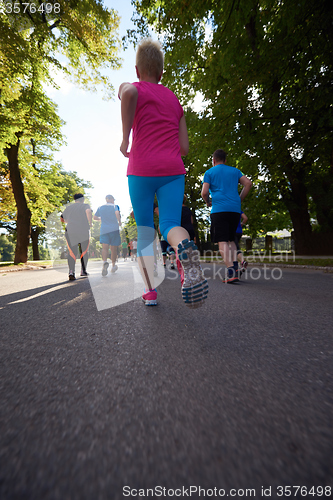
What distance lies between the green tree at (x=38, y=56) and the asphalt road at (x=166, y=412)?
12.9 m

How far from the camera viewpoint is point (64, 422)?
0.98 meters

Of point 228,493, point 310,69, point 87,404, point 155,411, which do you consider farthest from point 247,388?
point 310,69

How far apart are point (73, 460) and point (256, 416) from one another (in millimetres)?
630

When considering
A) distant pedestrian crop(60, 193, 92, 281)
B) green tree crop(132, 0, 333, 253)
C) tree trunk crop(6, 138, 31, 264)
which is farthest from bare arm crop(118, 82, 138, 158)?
tree trunk crop(6, 138, 31, 264)

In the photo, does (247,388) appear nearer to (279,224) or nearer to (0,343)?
(0,343)

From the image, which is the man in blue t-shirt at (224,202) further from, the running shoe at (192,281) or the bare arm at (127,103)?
the running shoe at (192,281)

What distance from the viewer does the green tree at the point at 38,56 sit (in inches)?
409

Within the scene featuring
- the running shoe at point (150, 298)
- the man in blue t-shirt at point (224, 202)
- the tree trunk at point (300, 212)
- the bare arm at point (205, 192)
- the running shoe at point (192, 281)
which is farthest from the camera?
the tree trunk at point (300, 212)

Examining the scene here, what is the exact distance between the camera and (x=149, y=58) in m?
2.64

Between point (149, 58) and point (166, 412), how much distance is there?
9.73 ft

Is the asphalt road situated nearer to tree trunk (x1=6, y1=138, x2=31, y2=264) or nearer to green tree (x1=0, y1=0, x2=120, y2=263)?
green tree (x1=0, y1=0, x2=120, y2=263)

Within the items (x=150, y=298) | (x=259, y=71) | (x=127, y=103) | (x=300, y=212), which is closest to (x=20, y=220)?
(x=259, y=71)

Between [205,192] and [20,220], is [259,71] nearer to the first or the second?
[205,192]

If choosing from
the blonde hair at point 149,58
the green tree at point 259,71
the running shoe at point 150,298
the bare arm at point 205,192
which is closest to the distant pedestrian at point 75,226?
the bare arm at point 205,192
